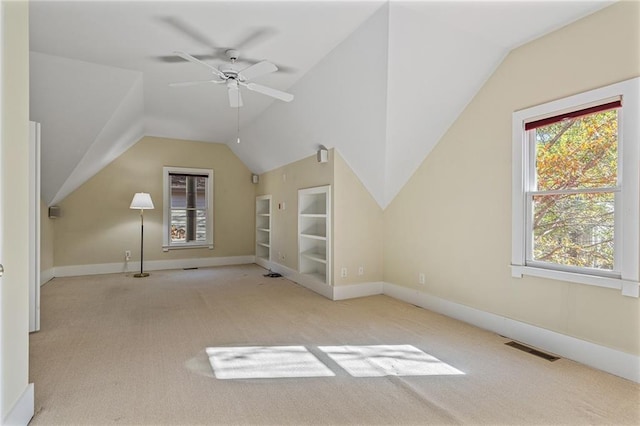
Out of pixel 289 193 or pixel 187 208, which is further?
pixel 187 208

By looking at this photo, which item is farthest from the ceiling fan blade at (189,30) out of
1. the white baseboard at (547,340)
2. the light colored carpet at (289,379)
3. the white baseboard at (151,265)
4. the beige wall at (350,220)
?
the white baseboard at (151,265)

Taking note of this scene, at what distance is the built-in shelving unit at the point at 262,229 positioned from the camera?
7336 millimetres

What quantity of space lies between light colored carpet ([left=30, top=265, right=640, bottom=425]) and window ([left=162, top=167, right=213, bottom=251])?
9.82ft

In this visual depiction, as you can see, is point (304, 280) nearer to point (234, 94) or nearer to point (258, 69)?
point (234, 94)

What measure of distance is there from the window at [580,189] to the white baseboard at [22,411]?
367 centimetres

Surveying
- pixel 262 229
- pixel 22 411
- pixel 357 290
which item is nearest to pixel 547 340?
pixel 357 290

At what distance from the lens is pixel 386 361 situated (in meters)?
2.64

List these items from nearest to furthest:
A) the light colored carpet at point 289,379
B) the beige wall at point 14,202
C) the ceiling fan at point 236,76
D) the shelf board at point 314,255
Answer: the beige wall at point 14,202 < the light colored carpet at point 289,379 < the ceiling fan at point 236,76 < the shelf board at point 314,255

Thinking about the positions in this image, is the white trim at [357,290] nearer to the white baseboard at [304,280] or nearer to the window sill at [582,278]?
the white baseboard at [304,280]

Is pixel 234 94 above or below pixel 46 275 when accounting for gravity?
above

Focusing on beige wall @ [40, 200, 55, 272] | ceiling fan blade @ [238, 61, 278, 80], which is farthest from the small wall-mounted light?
beige wall @ [40, 200, 55, 272]

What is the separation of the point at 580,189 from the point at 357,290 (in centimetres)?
286

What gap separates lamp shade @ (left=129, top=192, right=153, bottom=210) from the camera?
240 inches

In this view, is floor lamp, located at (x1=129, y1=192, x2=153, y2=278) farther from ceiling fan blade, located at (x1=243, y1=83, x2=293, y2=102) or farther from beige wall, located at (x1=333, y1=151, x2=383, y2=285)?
ceiling fan blade, located at (x1=243, y1=83, x2=293, y2=102)
